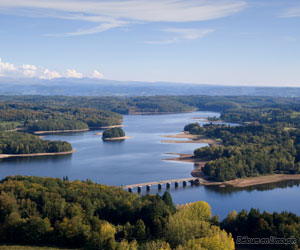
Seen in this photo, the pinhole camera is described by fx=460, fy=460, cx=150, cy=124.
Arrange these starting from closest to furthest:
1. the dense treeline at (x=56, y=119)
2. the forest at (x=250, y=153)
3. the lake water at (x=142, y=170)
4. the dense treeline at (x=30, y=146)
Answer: the lake water at (x=142, y=170) → the forest at (x=250, y=153) → the dense treeline at (x=30, y=146) → the dense treeline at (x=56, y=119)

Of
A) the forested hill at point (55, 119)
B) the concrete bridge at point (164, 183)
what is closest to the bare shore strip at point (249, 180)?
the concrete bridge at point (164, 183)

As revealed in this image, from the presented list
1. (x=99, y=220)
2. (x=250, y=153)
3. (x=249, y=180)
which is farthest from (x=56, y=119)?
(x=99, y=220)

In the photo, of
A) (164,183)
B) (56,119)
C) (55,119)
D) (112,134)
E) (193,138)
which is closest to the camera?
(164,183)

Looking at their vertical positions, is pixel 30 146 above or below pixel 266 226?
below

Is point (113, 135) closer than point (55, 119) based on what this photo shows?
Yes

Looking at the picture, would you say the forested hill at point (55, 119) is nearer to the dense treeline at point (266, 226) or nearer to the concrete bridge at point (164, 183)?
the concrete bridge at point (164, 183)

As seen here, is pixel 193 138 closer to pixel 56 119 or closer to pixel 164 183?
pixel 56 119

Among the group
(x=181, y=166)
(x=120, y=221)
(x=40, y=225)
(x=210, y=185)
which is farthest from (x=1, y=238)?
(x=181, y=166)

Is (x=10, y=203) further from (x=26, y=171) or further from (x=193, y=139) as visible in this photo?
(x=193, y=139)
